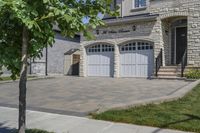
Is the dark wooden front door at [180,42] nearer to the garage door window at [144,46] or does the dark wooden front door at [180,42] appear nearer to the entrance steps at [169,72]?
the entrance steps at [169,72]

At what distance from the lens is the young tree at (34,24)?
489cm

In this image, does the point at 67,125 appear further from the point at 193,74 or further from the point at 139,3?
the point at 139,3

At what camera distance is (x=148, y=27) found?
22.0m

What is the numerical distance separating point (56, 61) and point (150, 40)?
1117cm

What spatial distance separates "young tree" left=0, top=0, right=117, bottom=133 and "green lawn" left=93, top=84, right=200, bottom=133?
337 centimetres

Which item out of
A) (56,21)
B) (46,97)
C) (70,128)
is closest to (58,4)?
(56,21)

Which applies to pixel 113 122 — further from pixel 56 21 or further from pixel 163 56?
pixel 163 56

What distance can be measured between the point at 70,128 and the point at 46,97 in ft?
18.4

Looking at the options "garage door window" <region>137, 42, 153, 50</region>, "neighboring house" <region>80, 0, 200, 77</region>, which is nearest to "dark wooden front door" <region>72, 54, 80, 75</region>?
"neighboring house" <region>80, 0, 200, 77</region>

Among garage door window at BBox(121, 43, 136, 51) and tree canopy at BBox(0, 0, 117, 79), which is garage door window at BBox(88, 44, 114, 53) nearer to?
garage door window at BBox(121, 43, 136, 51)

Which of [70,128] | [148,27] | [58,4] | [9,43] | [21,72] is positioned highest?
[148,27]

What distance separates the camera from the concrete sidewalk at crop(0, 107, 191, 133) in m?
7.61

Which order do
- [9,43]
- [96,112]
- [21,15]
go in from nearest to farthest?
1. [21,15]
2. [9,43]
3. [96,112]

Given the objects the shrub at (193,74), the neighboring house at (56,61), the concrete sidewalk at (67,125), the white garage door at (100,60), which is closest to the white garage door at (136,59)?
the white garage door at (100,60)
